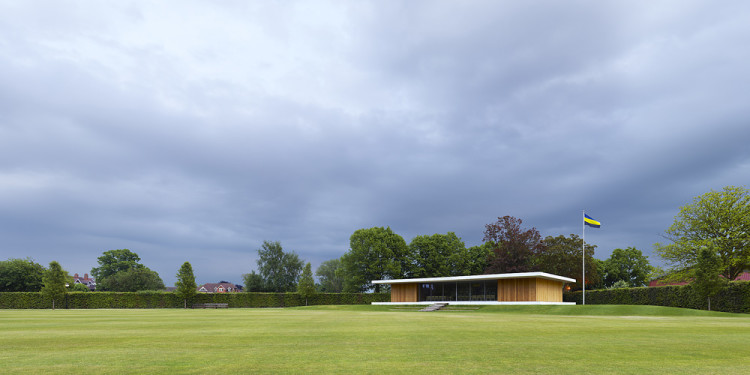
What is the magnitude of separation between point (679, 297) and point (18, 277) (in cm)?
8782

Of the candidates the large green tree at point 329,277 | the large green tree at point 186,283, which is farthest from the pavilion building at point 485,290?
the large green tree at point 329,277

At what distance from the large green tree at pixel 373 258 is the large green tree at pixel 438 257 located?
167 cm

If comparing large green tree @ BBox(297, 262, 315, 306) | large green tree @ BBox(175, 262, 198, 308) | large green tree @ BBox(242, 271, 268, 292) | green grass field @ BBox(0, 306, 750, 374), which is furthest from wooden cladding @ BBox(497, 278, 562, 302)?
large green tree @ BBox(242, 271, 268, 292)

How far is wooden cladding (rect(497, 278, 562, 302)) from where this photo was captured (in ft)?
163

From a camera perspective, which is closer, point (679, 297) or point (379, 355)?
point (379, 355)

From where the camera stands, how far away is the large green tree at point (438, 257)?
73375 mm

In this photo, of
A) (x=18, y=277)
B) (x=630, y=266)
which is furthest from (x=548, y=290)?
(x=18, y=277)

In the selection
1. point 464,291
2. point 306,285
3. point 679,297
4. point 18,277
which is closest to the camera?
point 679,297

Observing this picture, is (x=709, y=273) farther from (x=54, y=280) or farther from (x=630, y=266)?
(x=54, y=280)

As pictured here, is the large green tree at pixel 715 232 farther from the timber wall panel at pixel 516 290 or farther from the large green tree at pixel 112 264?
the large green tree at pixel 112 264

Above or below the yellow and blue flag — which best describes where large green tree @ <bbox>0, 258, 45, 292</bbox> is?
below

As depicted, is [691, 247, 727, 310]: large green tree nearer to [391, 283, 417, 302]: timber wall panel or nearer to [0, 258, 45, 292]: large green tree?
[391, 283, 417, 302]: timber wall panel

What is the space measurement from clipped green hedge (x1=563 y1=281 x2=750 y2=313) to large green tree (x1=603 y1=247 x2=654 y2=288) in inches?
1087

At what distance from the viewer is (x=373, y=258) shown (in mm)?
73375
